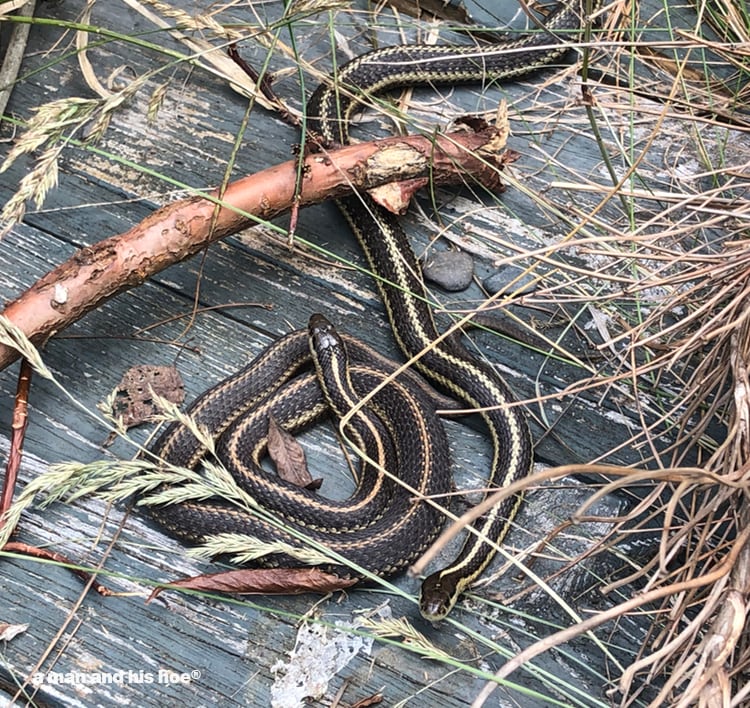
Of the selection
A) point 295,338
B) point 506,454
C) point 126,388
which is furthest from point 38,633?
point 506,454

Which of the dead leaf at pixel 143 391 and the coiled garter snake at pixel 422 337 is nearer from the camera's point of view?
the coiled garter snake at pixel 422 337

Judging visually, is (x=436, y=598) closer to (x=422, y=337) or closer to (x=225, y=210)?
(x=422, y=337)

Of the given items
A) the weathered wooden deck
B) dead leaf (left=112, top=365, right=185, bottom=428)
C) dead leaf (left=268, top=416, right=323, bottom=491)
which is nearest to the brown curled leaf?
the weathered wooden deck

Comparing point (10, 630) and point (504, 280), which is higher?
point (504, 280)

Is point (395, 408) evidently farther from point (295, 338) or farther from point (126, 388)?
point (126, 388)

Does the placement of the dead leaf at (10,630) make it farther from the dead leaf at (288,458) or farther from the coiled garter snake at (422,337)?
the dead leaf at (288,458)

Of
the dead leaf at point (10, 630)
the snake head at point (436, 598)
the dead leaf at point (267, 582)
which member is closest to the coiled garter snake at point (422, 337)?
the snake head at point (436, 598)

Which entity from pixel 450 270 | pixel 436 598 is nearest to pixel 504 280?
pixel 450 270
